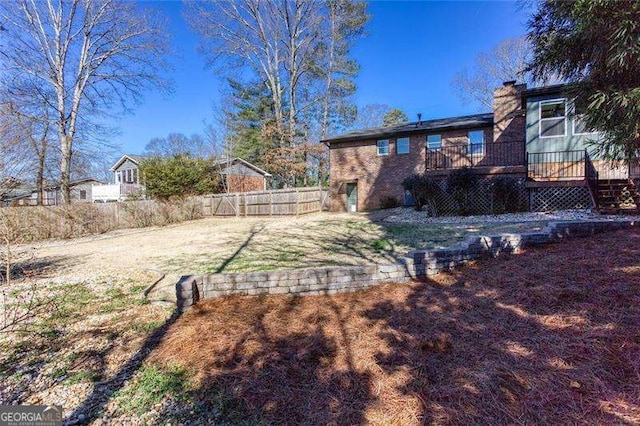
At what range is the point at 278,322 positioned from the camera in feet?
11.4

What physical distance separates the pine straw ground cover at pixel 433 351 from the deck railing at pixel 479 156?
31.9ft

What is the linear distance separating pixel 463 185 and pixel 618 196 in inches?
Answer: 167

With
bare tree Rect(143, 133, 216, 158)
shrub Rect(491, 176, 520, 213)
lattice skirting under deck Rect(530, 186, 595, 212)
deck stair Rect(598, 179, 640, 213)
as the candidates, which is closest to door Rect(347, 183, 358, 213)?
shrub Rect(491, 176, 520, 213)

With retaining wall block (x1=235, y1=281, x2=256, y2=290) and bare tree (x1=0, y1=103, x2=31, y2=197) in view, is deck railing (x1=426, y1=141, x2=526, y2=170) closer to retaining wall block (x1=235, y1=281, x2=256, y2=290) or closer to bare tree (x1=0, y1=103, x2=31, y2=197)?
retaining wall block (x1=235, y1=281, x2=256, y2=290)

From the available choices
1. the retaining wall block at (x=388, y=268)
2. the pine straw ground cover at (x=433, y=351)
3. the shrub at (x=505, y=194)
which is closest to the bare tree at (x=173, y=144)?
the shrub at (x=505, y=194)

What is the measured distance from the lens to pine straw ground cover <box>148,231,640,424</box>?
207cm

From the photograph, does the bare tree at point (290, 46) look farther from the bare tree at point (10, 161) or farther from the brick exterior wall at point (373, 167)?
the bare tree at point (10, 161)

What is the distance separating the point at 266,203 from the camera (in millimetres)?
18406

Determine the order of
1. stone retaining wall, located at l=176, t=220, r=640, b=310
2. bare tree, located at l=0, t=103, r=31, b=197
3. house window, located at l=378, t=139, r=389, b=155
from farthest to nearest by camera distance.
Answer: house window, located at l=378, t=139, r=389, b=155 < bare tree, located at l=0, t=103, r=31, b=197 < stone retaining wall, located at l=176, t=220, r=640, b=310

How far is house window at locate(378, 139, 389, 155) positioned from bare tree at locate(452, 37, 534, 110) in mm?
13049

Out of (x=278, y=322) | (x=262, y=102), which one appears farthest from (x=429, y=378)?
(x=262, y=102)

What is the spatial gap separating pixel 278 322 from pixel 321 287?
96 centimetres

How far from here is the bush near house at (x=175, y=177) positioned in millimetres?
17453

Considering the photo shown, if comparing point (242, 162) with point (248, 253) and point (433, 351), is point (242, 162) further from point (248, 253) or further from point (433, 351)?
point (433, 351)
